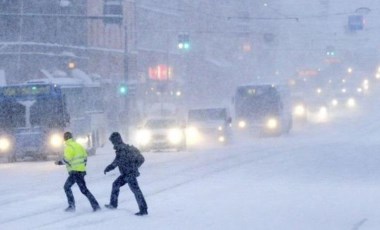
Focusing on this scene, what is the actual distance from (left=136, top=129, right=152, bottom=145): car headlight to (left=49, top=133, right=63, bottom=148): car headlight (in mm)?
5730

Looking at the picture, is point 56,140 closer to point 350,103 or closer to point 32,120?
point 32,120

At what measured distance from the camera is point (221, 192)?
2264cm

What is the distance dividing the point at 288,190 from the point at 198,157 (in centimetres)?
1381

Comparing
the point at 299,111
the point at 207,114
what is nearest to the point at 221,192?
the point at 207,114

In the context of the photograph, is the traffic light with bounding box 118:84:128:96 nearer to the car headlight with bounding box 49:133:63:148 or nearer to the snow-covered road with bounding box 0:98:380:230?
Answer: the snow-covered road with bounding box 0:98:380:230

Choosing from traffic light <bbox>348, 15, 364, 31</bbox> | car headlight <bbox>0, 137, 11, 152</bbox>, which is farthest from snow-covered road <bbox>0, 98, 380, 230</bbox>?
traffic light <bbox>348, 15, 364, 31</bbox>

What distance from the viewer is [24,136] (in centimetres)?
3659

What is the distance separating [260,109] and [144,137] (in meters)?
15.0

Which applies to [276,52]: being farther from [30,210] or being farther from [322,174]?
[30,210]

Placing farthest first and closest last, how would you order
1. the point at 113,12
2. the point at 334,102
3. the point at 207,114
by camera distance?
the point at 334,102 → the point at 207,114 → the point at 113,12

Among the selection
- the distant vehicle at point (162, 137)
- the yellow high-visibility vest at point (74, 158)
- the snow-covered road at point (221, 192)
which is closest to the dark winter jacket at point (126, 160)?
the snow-covered road at point (221, 192)

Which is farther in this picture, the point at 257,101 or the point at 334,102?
the point at 334,102

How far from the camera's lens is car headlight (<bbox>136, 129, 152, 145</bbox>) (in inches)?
1645

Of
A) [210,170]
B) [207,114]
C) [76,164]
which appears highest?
[207,114]
